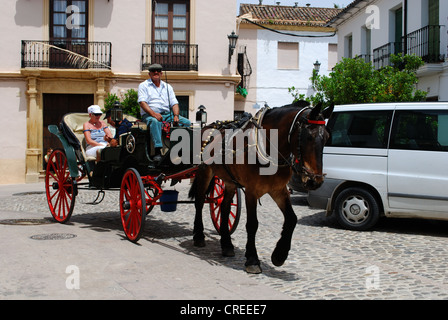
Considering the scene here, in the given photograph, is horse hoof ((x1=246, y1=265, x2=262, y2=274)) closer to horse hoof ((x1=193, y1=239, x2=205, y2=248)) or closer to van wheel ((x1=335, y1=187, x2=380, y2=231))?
horse hoof ((x1=193, y1=239, x2=205, y2=248))

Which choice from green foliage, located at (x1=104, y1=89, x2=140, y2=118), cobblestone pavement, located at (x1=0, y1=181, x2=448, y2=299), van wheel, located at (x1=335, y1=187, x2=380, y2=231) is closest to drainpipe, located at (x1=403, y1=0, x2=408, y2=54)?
cobblestone pavement, located at (x1=0, y1=181, x2=448, y2=299)

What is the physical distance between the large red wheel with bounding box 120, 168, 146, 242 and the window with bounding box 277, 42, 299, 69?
74.8 ft

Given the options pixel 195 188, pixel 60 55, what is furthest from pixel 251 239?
pixel 60 55

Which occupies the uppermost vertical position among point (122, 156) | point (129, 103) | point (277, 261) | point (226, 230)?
point (129, 103)

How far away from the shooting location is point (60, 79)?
1919 centimetres

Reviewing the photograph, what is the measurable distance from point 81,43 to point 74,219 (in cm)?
1221

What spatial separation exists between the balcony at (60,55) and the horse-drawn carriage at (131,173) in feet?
37.2

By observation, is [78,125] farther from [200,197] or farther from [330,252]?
[330,252]

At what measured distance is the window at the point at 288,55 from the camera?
28625 mm

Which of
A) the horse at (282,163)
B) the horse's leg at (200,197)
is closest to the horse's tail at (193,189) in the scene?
the horse's leg at (200,197)

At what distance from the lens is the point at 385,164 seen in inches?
309

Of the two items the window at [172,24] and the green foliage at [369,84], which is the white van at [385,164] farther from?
the window at [172,24]

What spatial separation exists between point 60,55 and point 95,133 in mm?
12231

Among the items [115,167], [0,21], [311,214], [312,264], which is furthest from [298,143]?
[0,21]
